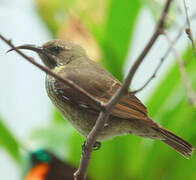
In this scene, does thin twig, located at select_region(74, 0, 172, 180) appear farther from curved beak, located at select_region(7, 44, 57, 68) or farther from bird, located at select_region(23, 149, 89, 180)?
bird, located at select_region(23, 149, 89, 180)

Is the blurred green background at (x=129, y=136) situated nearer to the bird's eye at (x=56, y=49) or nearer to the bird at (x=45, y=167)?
the bird at (x=45, y=167)

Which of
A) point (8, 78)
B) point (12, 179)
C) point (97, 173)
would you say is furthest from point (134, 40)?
point (12, 179)

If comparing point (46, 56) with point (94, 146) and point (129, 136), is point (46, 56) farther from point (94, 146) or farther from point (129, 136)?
point (129, 136)

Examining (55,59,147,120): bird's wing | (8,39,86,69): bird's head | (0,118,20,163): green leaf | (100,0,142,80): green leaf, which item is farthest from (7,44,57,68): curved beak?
(0,118,20,163): green leaf

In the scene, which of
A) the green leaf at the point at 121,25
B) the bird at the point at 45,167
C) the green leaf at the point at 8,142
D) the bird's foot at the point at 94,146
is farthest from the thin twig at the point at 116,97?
the bird at the point at 45,167

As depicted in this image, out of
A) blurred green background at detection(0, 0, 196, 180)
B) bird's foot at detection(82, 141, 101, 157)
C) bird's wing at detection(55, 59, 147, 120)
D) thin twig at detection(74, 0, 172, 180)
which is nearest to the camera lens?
thin twig at detection(74, 0, 172, 180)

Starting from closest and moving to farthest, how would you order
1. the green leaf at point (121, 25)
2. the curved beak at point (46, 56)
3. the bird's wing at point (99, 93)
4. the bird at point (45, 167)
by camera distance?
the bird's wing at point (99, 93), the curved beak at point (46, 56), the green leaf at point (121, 25), the bird at point (45, 167)
